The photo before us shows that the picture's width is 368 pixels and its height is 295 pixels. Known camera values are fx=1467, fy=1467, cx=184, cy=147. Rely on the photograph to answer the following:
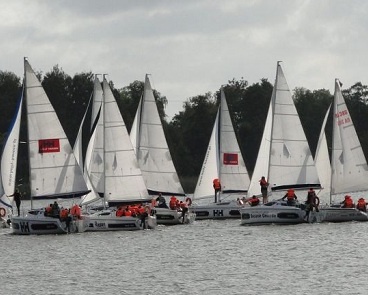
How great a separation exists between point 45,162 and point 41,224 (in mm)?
3024

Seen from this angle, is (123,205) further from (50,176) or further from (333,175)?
(333,175)

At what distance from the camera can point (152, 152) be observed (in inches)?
3187

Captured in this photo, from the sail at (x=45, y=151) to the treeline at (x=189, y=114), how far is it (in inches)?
2974

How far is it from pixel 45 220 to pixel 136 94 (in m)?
101

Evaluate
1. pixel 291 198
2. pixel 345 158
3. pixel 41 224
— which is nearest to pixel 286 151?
pixel 345 158

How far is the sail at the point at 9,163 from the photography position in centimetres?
7194

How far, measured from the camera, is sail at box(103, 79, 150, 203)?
7344 cm

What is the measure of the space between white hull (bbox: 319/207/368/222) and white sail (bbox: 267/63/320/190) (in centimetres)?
253

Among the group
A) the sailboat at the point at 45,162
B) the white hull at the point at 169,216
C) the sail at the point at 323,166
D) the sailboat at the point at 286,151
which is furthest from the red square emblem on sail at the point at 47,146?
the sail at the point at 323,166

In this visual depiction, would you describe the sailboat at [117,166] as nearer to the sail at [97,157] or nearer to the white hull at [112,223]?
the white hull at [112,223]

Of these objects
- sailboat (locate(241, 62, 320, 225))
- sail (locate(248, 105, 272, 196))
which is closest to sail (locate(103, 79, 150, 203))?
sail (locate(248, 105, 272, 196))

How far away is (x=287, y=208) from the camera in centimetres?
7175

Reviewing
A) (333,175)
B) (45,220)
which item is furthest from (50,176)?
(333,175)

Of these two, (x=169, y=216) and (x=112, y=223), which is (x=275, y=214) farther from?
(x=112, y=223)
